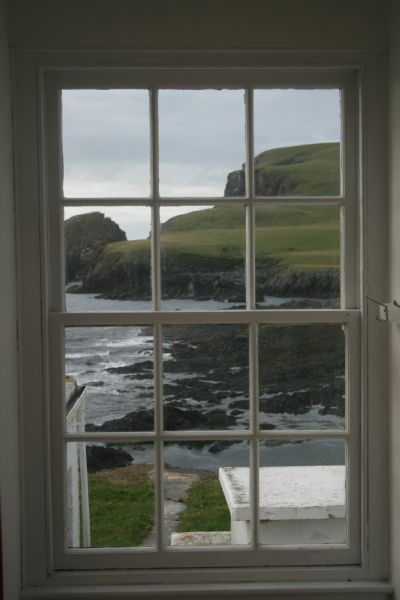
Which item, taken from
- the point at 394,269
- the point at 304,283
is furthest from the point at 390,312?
the point at 304,283

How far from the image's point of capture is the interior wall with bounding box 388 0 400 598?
2.12 meters

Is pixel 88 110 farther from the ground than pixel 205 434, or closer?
farther from the ground

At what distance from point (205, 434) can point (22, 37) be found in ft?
4.62

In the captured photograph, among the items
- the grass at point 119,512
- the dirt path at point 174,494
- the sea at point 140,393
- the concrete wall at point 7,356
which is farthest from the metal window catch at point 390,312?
the concrete wall at point 7,356

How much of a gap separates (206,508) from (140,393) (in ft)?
1.47

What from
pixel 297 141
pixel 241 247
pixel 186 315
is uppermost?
pixel 297 141

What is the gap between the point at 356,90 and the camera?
226 cm

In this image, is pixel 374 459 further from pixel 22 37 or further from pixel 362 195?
pixel 22 37

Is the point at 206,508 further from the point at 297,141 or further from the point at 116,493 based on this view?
the point at 297,141

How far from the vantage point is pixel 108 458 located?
7.57 feet

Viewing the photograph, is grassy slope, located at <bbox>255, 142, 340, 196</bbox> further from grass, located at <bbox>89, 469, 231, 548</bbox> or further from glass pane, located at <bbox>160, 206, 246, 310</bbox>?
grass, located at <bbox>89, 469, 231, 548</bbox>

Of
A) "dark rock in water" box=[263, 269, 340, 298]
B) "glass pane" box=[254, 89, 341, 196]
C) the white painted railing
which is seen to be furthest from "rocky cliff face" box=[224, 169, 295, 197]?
the white painted railing

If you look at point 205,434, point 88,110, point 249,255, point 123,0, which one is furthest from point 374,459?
point 123,0

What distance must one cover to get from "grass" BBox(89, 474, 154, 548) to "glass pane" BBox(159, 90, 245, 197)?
100 centimetres
